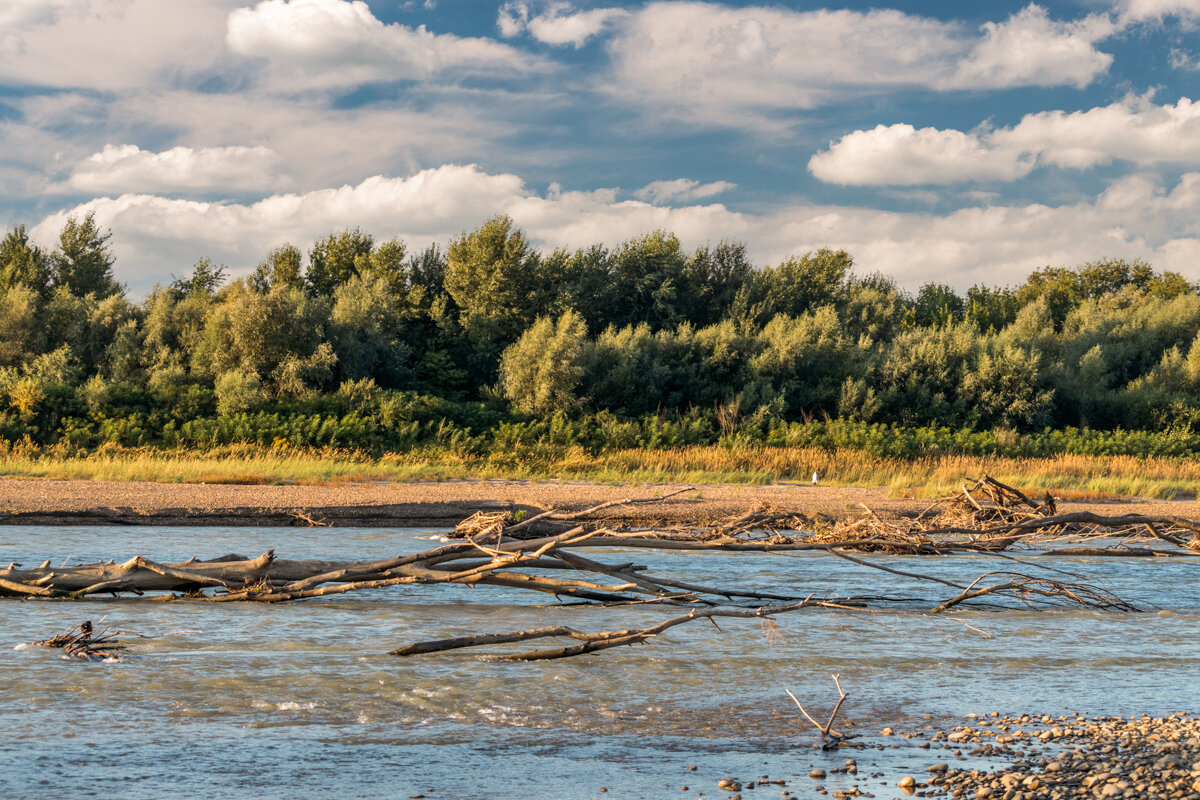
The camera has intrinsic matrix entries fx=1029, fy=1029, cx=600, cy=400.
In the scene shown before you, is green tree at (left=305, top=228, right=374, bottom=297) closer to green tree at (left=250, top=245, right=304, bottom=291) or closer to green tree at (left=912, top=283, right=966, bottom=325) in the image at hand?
green tree at (left=250, top=245, right=304, bottom=291)

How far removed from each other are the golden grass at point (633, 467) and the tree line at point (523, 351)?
7.20 feet

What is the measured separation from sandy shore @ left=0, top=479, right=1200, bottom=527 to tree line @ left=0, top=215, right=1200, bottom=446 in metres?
7.11

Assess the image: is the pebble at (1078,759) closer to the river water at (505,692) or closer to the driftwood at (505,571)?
the river water at (505,692)

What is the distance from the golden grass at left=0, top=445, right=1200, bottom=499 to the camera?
933 inches

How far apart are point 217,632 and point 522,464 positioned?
59.0 feet

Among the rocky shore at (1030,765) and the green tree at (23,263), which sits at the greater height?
the green tree at (23,263)

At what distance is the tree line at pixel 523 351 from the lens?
101 ft

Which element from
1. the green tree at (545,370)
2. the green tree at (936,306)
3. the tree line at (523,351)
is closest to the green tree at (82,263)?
the tree line at (523,351)

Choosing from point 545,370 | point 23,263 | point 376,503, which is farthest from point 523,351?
point 23,263

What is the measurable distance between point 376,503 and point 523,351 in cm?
1568

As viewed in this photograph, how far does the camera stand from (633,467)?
1120 inches

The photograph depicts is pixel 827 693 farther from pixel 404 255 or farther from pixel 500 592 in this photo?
pixel 404 255

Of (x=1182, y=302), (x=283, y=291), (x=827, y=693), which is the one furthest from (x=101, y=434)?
(x=1182, y=302)

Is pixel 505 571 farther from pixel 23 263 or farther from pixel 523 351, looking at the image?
pixel 23 263
